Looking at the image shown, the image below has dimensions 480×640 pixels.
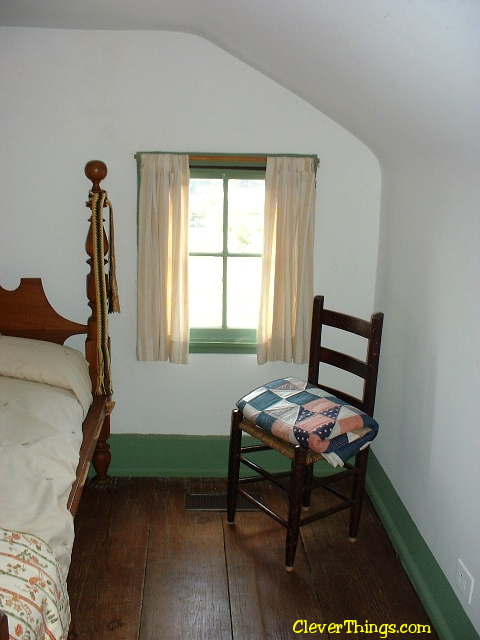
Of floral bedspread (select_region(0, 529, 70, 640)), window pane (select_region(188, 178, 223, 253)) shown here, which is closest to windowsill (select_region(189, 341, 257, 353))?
window pane (select_region(188, 178, 223, 253))

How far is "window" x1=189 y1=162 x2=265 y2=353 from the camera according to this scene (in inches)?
132

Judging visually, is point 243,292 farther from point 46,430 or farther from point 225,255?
point 46,430

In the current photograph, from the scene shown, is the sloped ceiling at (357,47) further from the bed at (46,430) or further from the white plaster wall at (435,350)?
the bed at (46,430)

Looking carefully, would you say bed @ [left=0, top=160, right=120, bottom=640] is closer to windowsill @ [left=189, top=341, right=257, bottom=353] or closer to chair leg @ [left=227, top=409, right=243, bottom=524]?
windowsill @ [left=189, top=341, right=257, bottom=353]

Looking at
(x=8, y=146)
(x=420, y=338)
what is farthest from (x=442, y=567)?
(x=8, y=146)

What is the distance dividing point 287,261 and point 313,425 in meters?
1.00

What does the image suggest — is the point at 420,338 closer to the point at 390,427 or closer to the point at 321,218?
the point at 390,427

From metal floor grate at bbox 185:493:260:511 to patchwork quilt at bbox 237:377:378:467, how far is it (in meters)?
0.66

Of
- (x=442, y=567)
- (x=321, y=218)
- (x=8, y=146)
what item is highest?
(x=8, y=146)

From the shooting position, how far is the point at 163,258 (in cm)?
324

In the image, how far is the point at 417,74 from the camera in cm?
176

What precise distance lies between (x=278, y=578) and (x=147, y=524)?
0.74 metres

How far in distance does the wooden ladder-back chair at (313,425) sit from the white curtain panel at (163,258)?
2.08ft

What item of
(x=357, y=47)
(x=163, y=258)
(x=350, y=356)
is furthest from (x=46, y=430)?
(x=357, y=47)
